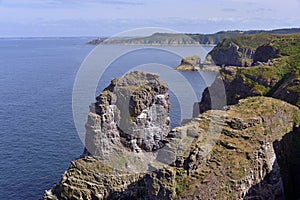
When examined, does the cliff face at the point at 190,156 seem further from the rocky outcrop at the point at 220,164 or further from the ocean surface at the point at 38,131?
the ocean surface at the point at 38,131

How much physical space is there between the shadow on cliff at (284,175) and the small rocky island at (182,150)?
0.12 meters

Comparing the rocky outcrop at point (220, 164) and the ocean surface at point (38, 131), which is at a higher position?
the rocky outcrop at point (220, 164)

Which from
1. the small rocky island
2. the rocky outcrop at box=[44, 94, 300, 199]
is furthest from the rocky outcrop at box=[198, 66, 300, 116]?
the rocky outcrop at box=[44, 94, 300, 199]

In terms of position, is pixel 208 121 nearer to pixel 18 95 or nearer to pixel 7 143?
pixel 7 143

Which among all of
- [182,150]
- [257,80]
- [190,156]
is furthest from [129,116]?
[257,80]

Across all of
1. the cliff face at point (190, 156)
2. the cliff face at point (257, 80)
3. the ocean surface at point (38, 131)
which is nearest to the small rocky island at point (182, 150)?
the cliff face at point (190, 156)

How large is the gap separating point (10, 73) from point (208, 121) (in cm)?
16960

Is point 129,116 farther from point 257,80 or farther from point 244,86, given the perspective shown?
point 257,80

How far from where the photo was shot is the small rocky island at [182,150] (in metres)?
41.9

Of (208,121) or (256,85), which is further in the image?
(256,85)

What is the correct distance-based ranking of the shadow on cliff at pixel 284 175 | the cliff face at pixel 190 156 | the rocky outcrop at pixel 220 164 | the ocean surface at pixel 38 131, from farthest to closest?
1. the ocean surface at pixel 38 131
2. the shadow on cliff at pixel 284 175
3. the cliff face at pixel 190 156
4. the rocky outcrop at pixel 220 164

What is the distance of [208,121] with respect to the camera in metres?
47.6

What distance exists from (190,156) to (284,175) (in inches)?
A: 599

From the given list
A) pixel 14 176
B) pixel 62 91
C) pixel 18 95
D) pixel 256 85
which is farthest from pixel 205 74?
pixel 14 176
